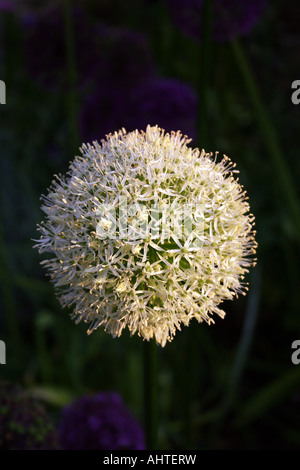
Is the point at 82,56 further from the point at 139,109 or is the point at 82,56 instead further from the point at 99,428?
the point at 99,428

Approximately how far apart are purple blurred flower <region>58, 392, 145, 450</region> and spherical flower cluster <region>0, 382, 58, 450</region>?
0.37ft

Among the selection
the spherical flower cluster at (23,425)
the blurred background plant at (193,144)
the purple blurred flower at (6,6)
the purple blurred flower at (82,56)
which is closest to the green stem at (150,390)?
the spherical flower cluster at (23,425)

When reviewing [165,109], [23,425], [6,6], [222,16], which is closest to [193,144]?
[165,109]

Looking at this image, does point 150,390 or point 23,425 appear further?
point 23,425

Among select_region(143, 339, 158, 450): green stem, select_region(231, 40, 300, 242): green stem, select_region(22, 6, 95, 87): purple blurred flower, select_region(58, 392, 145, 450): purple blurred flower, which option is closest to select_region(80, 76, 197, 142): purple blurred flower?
select_region(22, 6, 95, 87): purple blurred flower

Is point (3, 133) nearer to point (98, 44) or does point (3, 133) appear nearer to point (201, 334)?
point (98, 44)

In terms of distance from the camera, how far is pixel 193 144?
1.97 metres

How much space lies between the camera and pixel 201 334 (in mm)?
2094

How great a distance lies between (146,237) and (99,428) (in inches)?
28.5

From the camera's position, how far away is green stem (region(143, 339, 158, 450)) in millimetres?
930

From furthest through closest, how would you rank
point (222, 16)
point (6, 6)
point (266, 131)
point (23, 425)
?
point (6, 6) → point (222, 16) → point (266, 131) → point (23, 425)

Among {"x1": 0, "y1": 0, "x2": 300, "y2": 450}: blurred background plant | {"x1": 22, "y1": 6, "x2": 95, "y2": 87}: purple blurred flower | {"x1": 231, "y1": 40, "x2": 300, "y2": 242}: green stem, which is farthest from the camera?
{"x1": 22, "y1": 6, "x2": 95, "y2": 87}: purple blurred flower

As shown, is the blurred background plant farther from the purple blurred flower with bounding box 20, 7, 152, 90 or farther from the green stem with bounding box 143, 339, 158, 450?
the green stem with bounding box 143, 339, 158, 450
